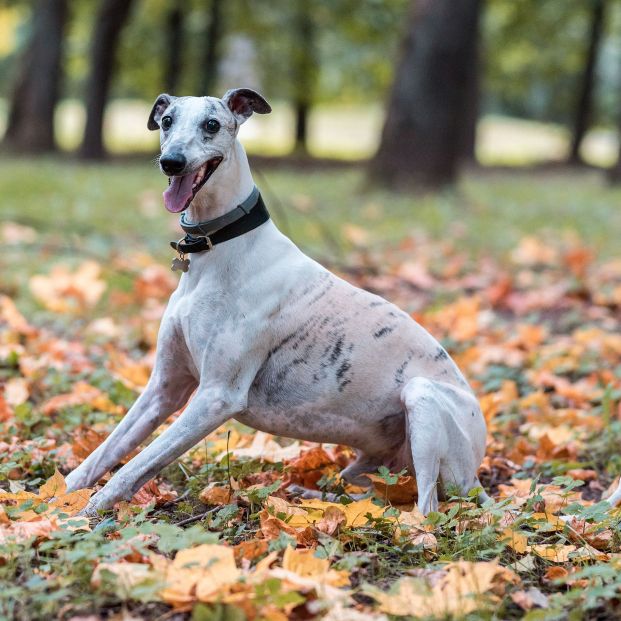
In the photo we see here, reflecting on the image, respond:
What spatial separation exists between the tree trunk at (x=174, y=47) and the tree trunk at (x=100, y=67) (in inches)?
255

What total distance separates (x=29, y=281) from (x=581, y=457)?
181 inches

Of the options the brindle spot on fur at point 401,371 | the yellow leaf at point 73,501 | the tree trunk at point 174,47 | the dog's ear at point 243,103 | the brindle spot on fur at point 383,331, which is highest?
the tree trunk at point 174,47

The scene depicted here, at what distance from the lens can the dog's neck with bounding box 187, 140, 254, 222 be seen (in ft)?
11.2

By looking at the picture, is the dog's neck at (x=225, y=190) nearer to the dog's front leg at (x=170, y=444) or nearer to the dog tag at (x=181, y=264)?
the dog tag at (x=181, y=264)

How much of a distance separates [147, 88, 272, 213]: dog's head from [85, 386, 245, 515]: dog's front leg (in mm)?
691

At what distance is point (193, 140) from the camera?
129 inches

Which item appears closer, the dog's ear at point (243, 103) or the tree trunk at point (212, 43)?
the dog's ear at point (243, 103)

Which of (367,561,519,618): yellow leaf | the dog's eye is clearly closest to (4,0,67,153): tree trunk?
the dog's eye

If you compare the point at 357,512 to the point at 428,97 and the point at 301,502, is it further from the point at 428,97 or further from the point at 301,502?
the point at 428,97

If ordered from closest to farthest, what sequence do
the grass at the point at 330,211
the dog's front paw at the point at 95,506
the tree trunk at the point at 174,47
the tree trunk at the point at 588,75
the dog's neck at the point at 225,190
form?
the dog's front paw at the point at 95,506
the dog's neck at the point at 225,190
the grass at the point at 330,211
the tree trunk at the point at 174,47
the tree trunk at the point at 588,75

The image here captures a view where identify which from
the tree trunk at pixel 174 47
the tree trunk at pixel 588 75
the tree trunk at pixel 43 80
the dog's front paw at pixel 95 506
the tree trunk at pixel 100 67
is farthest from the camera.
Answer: the tree trunk at pixel 588 75

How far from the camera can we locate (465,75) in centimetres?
1301


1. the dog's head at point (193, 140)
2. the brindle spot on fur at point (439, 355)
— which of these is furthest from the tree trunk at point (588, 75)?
the dog's head at point (193, 140)

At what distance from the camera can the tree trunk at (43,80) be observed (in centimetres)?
1988
